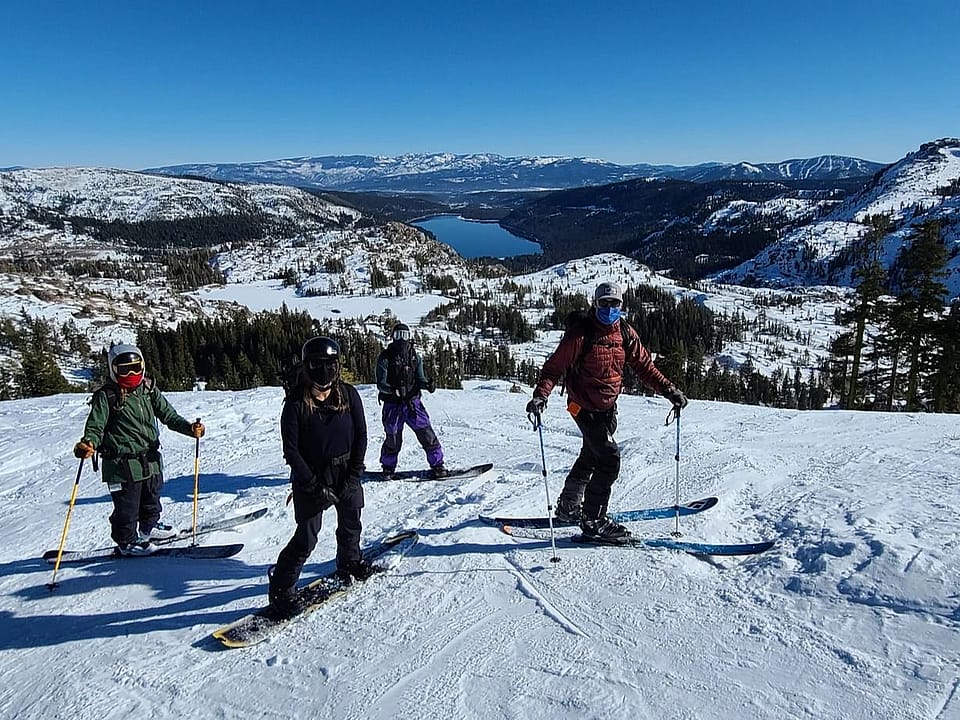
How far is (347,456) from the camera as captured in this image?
16.3 feet

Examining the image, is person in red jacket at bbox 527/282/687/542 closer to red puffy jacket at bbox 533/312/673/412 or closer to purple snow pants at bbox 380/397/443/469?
red puffy jacket at bbox 533/312/673/412

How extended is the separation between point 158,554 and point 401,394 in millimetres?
3850

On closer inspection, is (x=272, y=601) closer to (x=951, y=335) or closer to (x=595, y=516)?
(x=595, y=516)

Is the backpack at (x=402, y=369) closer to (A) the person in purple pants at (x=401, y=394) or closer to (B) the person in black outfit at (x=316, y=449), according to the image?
(A) the person in purple pants at (x=401, y=394)

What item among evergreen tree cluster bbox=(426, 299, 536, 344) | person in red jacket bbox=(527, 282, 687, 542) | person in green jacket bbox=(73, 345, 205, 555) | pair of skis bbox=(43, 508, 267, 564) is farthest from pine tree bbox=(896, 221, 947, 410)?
evergreen tree cluster bbox=(426, 299, 536, 344)

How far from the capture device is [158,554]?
658cm

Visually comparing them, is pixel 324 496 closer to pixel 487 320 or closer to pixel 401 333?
pixel 401 333

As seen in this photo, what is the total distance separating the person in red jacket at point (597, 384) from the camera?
588 centimetres

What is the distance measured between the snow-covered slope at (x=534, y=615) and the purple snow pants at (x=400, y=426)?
1.77ft

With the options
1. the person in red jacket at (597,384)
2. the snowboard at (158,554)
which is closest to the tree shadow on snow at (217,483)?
the snowboard at (158,554)

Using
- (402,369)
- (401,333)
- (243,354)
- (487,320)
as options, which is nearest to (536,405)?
(402,369)

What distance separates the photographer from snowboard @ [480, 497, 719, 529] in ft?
22.1

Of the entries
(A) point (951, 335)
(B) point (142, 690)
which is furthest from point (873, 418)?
(A) point (951, 335)

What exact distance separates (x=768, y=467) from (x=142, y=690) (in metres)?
8.60
